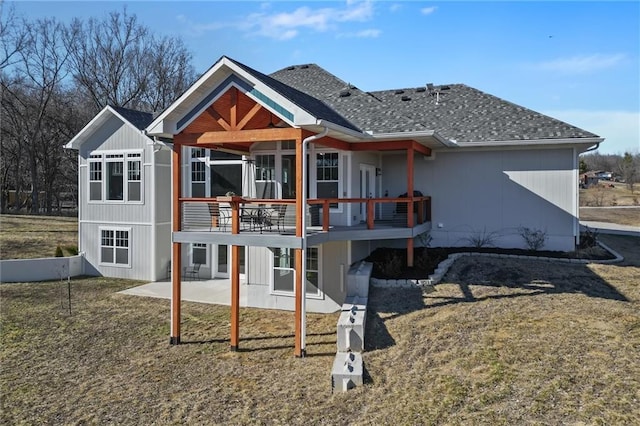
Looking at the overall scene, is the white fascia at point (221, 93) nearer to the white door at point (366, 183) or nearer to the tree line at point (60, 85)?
the white door at point (366, 183)

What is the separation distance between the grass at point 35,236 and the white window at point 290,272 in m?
10.6

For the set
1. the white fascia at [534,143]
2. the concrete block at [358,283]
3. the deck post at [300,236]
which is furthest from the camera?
the white fascia at [534,143]

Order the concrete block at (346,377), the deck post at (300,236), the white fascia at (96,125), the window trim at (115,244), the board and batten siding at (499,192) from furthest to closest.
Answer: the window trim at (115,244) < the white fascia at (96,125) < the board and batten siding at (499,192) < the deck post at (300,236) < the concrete block at (346,377)

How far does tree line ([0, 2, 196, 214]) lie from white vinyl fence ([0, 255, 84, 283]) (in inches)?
745

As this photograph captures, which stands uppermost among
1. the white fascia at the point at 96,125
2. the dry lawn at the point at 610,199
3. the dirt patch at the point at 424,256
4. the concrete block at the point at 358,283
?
the white fascia at the point at 96,125

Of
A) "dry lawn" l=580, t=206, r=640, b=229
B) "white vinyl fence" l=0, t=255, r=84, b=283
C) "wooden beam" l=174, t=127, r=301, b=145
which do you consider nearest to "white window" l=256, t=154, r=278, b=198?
"wooden beam" l=174, t=127, r=301, b=145

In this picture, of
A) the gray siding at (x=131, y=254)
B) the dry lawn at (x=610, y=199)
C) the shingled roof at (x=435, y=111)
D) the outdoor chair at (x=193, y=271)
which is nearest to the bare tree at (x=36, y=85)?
the gray siding at (x=131, y=254)

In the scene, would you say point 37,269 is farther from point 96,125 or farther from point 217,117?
point 217,117

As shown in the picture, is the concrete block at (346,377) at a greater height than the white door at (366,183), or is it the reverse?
the white door at (366,183)

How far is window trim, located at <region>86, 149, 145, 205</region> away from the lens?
1672 centimetres

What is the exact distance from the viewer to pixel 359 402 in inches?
262

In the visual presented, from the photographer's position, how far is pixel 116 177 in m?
17.2

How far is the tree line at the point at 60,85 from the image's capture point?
32375mm

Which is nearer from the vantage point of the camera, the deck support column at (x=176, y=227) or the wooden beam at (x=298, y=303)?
the wooden beam at (x=298, y=303)
